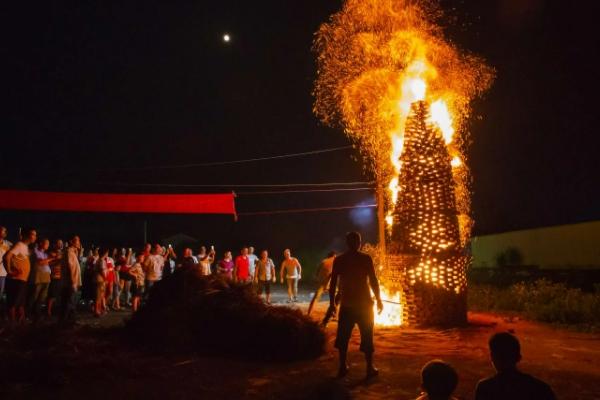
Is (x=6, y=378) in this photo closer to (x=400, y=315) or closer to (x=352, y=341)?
(x=352, y=341)

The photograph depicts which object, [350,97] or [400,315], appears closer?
[400,315]

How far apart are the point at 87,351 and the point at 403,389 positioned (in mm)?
4355

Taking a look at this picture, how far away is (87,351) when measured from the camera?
292 inches

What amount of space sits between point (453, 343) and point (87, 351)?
20.8ft

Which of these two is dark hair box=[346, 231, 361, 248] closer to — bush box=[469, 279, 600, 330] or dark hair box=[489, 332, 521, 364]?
dark hair box=[489, 332, 521, 364]

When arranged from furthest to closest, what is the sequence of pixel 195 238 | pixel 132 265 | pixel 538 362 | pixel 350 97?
pixel 195 238 < pixel 132 265 < pixel 350 97 < pixel 538 362

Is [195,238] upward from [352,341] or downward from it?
upward

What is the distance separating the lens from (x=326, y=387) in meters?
6.44

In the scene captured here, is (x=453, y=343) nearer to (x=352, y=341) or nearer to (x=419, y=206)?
(x=352, y=341)

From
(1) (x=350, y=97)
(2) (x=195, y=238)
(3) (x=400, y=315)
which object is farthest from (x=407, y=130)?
(2) (x=195, y=238)

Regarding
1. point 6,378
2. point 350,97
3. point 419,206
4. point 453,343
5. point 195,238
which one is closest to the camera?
point 6,378

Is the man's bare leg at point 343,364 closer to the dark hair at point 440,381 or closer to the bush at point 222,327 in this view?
the bush at point 222,327

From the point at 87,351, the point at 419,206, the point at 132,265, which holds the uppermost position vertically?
the point at 419,206

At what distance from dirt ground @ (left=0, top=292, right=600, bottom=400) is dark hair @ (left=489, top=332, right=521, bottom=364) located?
3.21m
